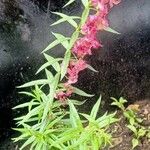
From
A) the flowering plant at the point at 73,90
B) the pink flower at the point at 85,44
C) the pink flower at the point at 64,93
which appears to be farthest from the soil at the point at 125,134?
the pink flower at the point at 85,44

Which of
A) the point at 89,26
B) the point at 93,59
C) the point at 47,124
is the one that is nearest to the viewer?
the point at 89,26

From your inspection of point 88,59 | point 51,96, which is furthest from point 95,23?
point 88,59

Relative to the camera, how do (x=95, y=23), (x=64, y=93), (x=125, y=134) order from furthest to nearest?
1. (x=125, y=134)
2. (x=64, y=93)
3. (x=95, y=23)

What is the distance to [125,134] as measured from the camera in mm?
2971

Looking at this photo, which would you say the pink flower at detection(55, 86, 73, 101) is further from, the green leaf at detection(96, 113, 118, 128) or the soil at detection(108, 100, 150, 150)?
the soil at detection(108, 100, 150, 150)

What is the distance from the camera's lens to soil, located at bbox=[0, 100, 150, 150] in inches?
113

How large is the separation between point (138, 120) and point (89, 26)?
1.60 m

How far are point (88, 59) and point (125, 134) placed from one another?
25.3 inches

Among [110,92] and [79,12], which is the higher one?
[79,12]

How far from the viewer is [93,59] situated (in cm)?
306

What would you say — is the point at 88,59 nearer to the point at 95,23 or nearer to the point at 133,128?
the point at 133,128

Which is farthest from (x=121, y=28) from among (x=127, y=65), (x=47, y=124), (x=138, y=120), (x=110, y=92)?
(x=47, y=124)

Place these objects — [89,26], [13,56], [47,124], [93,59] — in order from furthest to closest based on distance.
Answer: [93,59] < [13,56] < [47,124] < [89,26]

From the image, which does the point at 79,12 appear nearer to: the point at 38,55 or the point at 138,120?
the point at 38,55
